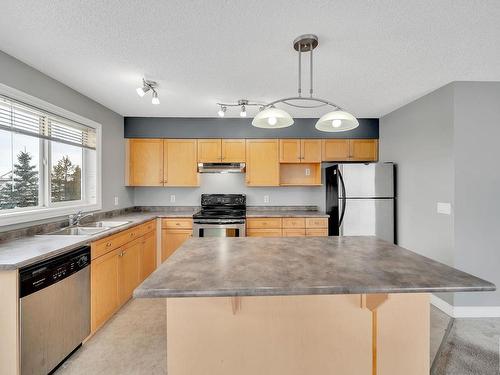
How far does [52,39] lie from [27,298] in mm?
1852

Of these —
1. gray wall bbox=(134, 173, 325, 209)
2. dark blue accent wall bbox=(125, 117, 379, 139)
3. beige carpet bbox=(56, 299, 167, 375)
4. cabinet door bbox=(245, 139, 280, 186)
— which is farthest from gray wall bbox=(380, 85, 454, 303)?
beige carpet bbox=(56, 299, 167, 375)

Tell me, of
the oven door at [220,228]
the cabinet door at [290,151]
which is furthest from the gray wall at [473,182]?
the oven door at [220,228]

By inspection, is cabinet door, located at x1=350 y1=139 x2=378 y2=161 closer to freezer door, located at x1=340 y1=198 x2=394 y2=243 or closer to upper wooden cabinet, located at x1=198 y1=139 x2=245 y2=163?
freezer door, located at x1=340 y1=198 x2=394 y2=243

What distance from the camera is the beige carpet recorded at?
189 cm

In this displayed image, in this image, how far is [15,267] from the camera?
1514 mm

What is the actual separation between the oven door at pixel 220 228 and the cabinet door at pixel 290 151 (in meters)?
1.28

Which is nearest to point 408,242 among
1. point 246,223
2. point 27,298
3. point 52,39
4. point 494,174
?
point 494,174

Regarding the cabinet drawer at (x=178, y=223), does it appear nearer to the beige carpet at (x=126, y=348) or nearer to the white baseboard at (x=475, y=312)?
the beige carpet at (x=126, y=348)

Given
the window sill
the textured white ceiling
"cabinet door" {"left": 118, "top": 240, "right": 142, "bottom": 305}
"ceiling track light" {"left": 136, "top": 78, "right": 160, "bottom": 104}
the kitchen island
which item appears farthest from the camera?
"cabinet door" {"left": 118, "top": 240, "right": 142, "bottom": 305}

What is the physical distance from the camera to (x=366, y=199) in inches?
137

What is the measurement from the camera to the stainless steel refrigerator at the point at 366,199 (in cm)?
346

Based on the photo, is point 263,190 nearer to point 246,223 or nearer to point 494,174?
point 246,223

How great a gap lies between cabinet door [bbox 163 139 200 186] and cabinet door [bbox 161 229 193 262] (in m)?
0.77

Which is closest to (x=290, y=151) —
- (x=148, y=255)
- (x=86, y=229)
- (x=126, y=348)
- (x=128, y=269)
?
(x=148, y=255)
